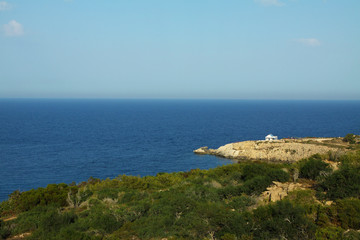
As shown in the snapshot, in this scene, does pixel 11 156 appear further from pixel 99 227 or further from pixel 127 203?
pixel 99 227

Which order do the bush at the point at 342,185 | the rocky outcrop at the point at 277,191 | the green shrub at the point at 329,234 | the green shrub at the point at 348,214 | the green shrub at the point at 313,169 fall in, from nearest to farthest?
the green shrub at the point at 329,234 → the green shrub at the point at 348,214 → the bush at the point at 342,185 → the rocky outcrop at the point at 277,191 → the green shrub at the point at 313,169

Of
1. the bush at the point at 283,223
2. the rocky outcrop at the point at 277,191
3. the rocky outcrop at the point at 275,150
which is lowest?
the rocky outcrop at the point at 275,150

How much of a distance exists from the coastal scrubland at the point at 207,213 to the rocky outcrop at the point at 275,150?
30467mm

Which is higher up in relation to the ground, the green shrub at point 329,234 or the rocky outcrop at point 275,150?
the green shrub at point 329,234

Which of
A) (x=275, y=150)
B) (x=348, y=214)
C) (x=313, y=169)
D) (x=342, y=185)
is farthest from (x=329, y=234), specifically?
(x=275, y=150)

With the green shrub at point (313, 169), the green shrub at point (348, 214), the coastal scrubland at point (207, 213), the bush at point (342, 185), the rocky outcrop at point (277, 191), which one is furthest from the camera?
the green shrub at point (313, 169)

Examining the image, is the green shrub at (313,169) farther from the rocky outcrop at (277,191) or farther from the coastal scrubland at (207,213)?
the rocky outcrop at (277,191)

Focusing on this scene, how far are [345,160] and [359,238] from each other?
16.3 metres

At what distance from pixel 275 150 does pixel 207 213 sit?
4496 cm

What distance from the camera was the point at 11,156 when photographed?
5559 centimetres

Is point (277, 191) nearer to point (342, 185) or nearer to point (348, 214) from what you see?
point (342, 185)

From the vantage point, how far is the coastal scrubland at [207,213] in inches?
469

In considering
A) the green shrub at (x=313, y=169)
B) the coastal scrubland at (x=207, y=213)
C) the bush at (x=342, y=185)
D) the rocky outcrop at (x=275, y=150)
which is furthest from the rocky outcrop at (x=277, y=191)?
the rocky outcrop at (x=275, y=150)

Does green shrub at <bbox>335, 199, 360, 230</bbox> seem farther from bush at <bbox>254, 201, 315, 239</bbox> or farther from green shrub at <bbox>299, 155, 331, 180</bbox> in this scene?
green shrub at <bbox>299, 155, 331, 180</bbox>
